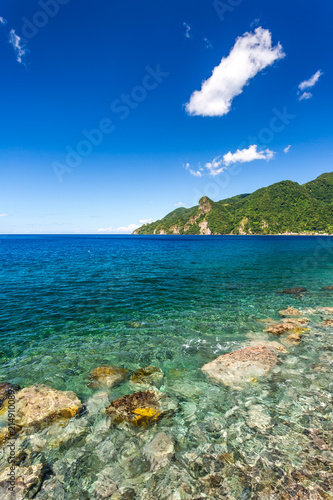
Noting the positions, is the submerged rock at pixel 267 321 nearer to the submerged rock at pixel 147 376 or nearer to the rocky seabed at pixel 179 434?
the rocky seabed at pixel 179 434

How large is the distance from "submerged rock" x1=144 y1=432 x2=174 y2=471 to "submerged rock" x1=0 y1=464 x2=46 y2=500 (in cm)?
308

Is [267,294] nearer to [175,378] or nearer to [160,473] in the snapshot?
[175,378]

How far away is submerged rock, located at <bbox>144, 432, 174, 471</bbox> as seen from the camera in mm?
6266

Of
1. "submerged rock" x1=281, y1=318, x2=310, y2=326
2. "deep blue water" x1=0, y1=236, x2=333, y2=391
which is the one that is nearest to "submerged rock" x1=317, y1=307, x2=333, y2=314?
"deep blue water" x1=0, y1=236, x2=333, y2=391

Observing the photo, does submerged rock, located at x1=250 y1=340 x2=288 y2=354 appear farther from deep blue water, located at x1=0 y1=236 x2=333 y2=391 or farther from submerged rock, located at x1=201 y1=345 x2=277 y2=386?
deep blue water, located at x1=0 y1=236 x2=333 y2=391

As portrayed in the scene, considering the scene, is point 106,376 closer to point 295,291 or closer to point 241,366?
point 241,366

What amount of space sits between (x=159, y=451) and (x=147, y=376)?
12.7ft

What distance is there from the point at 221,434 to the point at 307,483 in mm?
2511

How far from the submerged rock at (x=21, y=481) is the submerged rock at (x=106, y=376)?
3826 millimetres

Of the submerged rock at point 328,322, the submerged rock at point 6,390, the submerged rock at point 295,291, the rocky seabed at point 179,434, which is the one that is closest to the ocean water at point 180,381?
the rocky seabed at point 179,434

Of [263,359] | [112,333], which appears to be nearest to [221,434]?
[263,359]

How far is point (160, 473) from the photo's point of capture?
5.97 meters

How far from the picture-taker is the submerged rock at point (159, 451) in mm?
6266

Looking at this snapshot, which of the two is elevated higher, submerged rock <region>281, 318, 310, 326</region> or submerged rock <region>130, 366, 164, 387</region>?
submerged rock <region>130, 366, 164, 387</region>
